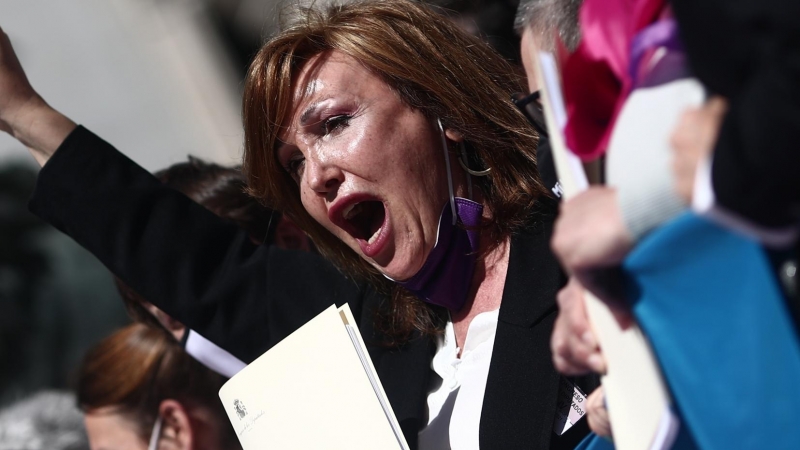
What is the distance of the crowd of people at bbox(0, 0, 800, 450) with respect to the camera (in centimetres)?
85

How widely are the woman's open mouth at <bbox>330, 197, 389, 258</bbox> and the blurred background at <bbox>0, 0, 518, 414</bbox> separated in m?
2.56

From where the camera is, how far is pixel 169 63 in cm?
471

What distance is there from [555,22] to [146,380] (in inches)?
67.5

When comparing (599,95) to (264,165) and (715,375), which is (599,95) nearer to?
(715,375)

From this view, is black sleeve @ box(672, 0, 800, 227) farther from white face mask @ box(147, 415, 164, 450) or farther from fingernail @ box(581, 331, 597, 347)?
white face mask @ box(147, 415, 164, 450)

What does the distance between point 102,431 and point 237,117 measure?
2.46m

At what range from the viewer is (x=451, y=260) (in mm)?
1717

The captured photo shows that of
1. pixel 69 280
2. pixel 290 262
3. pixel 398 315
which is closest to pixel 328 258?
pixel 290 262

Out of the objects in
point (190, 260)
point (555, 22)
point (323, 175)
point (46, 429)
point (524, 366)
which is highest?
point (555, 22)

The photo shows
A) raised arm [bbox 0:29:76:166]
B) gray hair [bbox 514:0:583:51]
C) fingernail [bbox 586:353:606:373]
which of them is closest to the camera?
fingernail [bbox 586:353:606:373]

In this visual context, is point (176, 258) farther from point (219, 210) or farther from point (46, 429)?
point (46, 429)

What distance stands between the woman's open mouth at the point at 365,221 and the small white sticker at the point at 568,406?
17.1 inches

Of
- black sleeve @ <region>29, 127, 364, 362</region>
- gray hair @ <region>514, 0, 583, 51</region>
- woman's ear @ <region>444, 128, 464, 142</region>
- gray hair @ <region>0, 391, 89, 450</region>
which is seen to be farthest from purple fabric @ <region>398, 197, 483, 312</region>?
gray hair @ <region>0, 391, 89, 450</region>

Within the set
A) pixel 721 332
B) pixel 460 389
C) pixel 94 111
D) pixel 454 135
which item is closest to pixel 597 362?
pixel 721 332
